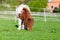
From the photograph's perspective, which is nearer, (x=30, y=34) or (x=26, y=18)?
(x=30, y=34)

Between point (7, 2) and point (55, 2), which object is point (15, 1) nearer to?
point (7, 2)

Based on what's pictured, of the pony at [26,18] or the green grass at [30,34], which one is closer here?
the green grass at [30,34]

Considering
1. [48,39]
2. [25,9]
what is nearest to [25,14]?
[25,9]

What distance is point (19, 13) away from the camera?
36.2 ft

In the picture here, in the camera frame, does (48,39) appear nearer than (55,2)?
Yes

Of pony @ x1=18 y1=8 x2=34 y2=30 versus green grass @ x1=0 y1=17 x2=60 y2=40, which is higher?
pony @ x1=18 y1=8 x2=34 y2=30

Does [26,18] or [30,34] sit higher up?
[26,18]

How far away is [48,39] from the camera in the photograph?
7.64 m

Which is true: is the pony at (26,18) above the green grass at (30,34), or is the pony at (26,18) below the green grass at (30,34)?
above

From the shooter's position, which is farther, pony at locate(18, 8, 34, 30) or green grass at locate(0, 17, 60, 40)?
pony at locate(18, 8, 34, 30)

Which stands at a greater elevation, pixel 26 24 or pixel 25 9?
pixel 25 9

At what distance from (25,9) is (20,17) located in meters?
0.50

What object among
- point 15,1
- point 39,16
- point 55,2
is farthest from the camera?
point 55,2

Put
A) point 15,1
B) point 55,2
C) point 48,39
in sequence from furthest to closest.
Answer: point 55,2, point 15,1, point 48,39
